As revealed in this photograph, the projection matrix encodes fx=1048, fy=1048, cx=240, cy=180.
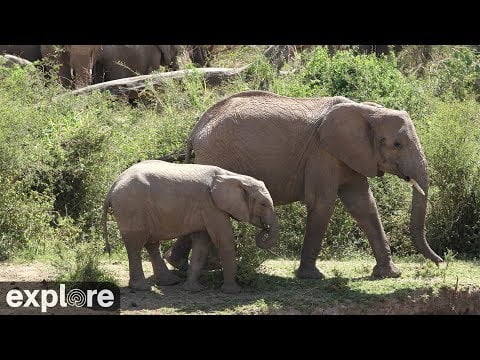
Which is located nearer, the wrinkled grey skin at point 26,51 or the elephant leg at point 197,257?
the elephant leg at point 197,257

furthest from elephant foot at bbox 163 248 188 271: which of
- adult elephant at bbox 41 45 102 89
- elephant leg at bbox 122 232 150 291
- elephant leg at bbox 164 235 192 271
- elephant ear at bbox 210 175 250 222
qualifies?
adult elephant at bbox 41 45 102 89

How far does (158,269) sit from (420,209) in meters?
2.87

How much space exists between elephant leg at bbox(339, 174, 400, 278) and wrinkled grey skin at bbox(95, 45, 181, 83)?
9.10 metres

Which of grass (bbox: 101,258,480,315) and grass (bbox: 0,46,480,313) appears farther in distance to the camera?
grass (bbox: 0,46,480,313)

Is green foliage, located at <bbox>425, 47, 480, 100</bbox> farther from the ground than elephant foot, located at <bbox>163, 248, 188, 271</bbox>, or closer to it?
farther from the ground

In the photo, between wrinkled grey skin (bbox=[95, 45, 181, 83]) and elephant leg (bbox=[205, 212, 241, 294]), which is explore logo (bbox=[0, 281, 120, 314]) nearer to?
elephant leg (bbox=[205, 212, 241, 294])

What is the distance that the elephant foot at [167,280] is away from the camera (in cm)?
1093

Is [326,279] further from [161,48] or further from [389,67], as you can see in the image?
[161,48]

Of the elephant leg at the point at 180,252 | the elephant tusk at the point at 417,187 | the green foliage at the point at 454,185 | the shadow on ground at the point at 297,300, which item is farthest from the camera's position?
the green foliage at the point at 454,185

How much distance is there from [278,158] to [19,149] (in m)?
3.42

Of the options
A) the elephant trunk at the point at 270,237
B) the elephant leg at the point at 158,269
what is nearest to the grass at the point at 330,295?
the elephant leg at the point at 158,269

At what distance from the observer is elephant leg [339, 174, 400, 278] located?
11570mm

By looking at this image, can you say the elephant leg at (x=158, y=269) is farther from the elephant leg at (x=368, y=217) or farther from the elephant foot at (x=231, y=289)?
the elephant leg at (x=368, y=217)

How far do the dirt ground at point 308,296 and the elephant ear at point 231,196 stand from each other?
2.64ft
